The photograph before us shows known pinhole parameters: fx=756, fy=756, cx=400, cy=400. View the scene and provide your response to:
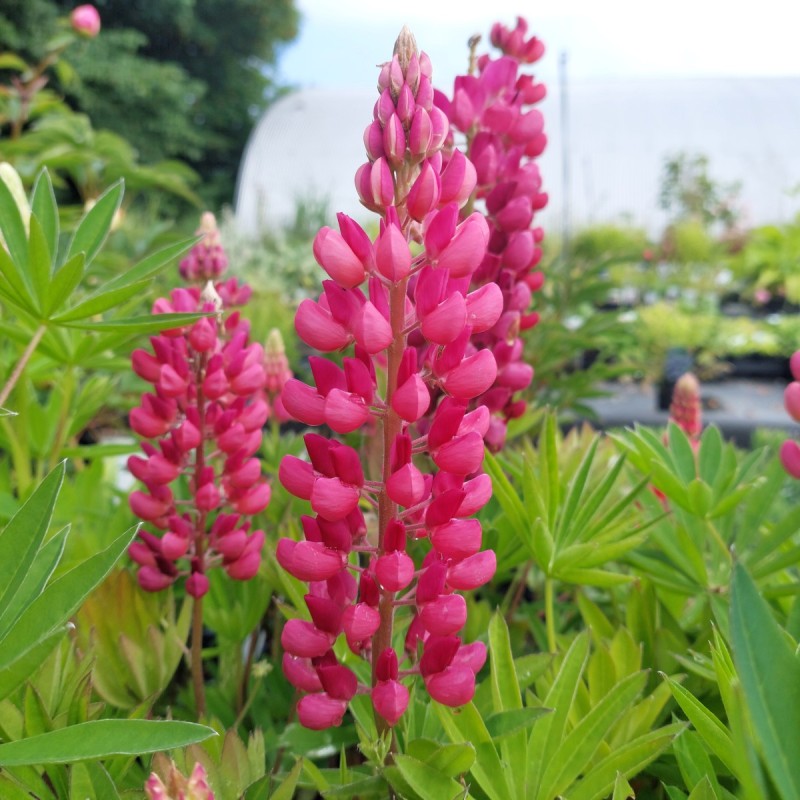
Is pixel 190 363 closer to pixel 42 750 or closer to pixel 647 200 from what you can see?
pixel 42 750

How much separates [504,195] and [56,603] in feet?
2.16

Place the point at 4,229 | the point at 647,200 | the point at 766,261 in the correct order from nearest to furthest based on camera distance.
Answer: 1. the point at 4,229
2. the point at 766,261
3. the point at 647,200

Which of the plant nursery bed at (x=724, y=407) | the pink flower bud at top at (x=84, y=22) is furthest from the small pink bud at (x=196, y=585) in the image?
the plant nursery bed at (x=724, y=407)

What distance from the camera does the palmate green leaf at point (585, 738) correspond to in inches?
20.8

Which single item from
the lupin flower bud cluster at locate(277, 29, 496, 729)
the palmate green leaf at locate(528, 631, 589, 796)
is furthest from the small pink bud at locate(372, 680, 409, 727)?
the palmate green leaf at locate(528, 631, 589, 796)

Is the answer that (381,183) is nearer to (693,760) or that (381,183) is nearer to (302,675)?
(302,675)

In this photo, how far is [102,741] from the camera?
41 centimetres

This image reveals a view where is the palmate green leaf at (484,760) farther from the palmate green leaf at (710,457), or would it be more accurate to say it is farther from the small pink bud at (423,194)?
the palmate green leaf at (710,457)

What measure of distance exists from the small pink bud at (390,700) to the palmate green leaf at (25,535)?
24 centimetres

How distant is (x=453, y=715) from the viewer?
0.54m

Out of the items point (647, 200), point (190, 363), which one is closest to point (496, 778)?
point (190, 363)

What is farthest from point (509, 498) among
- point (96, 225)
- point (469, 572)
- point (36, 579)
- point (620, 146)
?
point (620, 146)

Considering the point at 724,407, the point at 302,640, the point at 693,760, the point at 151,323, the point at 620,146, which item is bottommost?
the point at 724,407

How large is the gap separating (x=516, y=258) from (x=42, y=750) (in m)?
0.67
